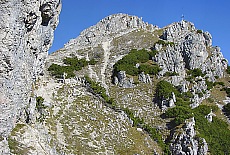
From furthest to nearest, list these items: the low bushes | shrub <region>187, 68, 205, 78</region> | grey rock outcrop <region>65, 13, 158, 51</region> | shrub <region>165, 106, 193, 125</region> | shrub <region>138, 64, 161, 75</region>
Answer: grey rock outcrop <region>65, 13, 158, 51</region>, shrub <region>187, 68, 205, 78</region>, shrub <region>138, 64, 161, 75</region>, the low bushes, shrub <region>165, 106, 193, 125</region>

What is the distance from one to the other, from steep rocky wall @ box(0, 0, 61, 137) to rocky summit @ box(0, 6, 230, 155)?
0.08 meters

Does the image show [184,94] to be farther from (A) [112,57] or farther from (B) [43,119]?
(B) [43,119]

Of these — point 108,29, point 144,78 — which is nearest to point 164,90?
point 144,78

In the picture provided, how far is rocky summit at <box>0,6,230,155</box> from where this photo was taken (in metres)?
25.3

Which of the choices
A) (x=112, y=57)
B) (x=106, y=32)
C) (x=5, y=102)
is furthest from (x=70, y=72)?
(x=5, y=102)

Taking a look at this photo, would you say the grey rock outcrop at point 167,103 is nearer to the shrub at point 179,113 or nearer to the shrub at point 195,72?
the shrub at point 179,113

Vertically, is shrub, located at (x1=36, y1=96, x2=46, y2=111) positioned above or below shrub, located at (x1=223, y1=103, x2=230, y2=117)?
below

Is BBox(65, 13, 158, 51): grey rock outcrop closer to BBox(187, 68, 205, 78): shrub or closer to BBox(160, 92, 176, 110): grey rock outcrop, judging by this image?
BBox(187, 68, 205, 78): shrub

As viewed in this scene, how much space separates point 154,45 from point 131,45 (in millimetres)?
8890

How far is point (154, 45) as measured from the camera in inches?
3674

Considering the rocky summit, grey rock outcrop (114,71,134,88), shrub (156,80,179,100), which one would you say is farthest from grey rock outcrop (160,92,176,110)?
grey rock outcrop (114,71,134,88)

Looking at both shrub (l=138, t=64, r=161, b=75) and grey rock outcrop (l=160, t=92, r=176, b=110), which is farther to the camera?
shrub (l=138, t=64, r=161, b=75)

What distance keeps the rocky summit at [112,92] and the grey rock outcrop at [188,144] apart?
17cm

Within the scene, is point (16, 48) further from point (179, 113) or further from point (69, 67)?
point (69, 67)
